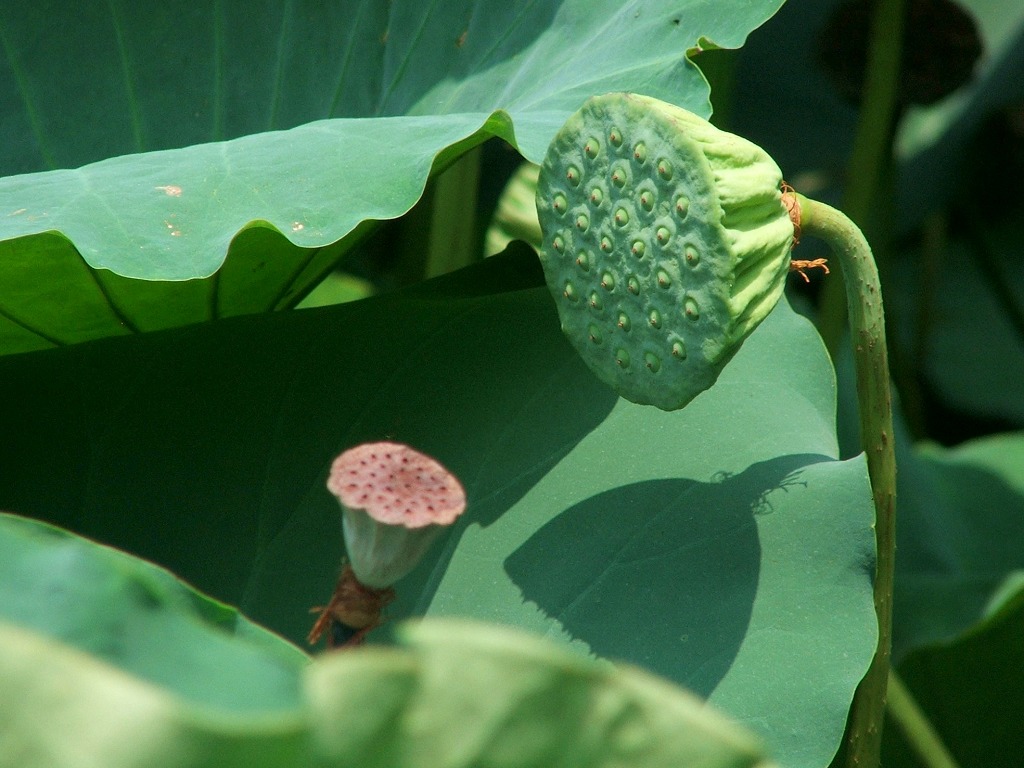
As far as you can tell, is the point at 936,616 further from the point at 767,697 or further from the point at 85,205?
the point at 85,205

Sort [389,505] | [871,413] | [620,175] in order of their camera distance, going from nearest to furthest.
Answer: [389,505]
[620,175]
[871,413]

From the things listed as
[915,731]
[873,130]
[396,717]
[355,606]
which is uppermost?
[396,717]

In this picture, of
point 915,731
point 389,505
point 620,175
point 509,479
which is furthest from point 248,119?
point 915,731

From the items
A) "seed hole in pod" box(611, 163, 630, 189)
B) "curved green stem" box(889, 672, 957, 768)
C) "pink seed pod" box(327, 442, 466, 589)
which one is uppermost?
"seed hole in pod" box(611, 163, 630, 189)

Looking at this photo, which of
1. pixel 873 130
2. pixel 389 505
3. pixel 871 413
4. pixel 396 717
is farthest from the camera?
pixel 873 130

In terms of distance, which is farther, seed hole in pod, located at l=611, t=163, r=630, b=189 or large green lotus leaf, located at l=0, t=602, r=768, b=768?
seed hole in pod, located at l=611, t=163, r=630, b=189

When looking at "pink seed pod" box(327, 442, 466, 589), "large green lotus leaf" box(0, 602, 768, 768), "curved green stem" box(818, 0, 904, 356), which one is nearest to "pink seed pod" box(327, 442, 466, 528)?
"pink seed pod" box(327, 442, 466, 589)

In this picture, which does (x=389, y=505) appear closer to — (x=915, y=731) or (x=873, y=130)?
(x=915, y=731)

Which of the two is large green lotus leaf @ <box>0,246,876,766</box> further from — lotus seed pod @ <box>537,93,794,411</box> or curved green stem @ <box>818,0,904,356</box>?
curved green stem @ <box>818,0,904,356</box>
